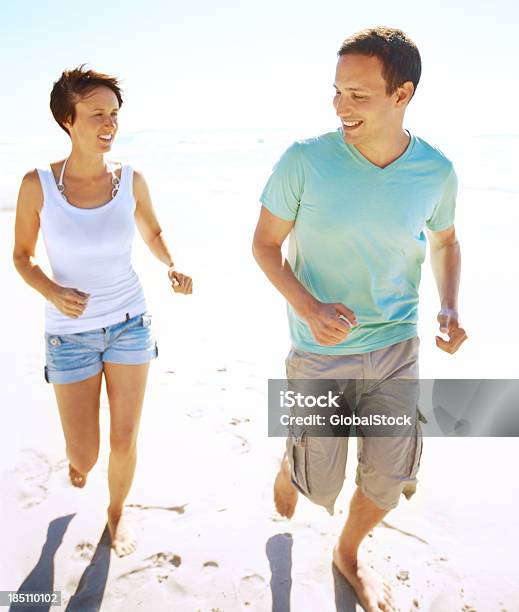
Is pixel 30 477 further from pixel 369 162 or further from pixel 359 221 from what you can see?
pixel 369 162

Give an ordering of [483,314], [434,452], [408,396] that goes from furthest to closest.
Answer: [483,314], [434,452], [408,396]

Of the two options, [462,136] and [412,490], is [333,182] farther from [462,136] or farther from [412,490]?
[462,136]

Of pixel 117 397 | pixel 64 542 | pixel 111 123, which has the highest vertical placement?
pixel 111 123


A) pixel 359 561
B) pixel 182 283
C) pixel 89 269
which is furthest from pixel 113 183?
pixel 359 561

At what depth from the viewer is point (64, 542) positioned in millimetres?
2963

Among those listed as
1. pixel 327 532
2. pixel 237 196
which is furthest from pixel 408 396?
pixel 237 196

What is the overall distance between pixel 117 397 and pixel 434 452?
199 cm

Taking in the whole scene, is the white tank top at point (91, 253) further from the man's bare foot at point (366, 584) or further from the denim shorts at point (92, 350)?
the man's bare foot at point (366, 584)

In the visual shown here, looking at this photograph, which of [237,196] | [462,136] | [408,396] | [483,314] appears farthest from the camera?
[462,136]

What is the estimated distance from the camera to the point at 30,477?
341 centimetres

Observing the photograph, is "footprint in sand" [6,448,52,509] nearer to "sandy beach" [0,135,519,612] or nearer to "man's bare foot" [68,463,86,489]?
"sandy beach" [0,135,519,612]

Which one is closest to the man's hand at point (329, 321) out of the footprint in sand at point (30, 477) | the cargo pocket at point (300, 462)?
the cargo pocket at point (300, 462)

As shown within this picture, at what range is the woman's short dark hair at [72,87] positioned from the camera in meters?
2.70

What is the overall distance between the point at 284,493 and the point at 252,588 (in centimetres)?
50
